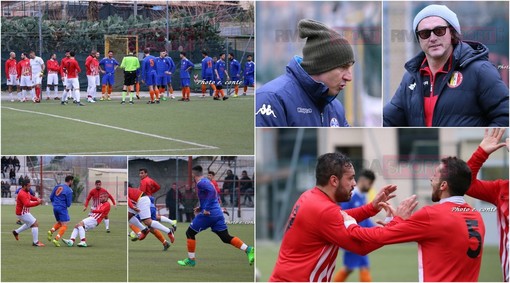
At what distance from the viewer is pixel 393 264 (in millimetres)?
13562

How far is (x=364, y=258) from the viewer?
997 cm

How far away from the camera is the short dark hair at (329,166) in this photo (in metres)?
6.45

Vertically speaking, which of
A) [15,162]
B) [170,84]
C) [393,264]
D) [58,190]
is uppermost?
[170,84]

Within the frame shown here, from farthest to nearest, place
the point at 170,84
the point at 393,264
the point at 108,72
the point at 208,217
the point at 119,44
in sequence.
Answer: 1. the point at 393,264
2. the point at 170,84
3. the point at 108,72
4. the point at 119,44
5. the point at 208,217

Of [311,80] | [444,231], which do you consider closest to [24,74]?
[311,80]

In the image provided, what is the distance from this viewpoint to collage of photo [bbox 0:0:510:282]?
7520 mm

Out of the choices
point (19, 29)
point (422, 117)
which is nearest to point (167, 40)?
point (19, 29)

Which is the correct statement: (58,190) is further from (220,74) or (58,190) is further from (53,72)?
(220,74)

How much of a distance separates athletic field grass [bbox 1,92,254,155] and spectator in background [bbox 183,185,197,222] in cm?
33

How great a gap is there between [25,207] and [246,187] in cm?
195

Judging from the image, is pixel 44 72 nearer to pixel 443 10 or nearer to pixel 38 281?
pixel 38 281

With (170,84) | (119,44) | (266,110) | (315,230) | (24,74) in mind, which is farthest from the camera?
(170,84)

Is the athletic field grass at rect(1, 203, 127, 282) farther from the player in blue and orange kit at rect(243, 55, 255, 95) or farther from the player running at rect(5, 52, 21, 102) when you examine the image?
the player in blue and orange kit at rect(243, 55, 255, 95)

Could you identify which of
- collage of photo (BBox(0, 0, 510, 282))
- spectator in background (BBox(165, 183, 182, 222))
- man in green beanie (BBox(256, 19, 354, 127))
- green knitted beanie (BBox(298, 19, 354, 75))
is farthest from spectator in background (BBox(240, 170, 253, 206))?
green knitted beanie (BBox(298, 19, 354, 75))
